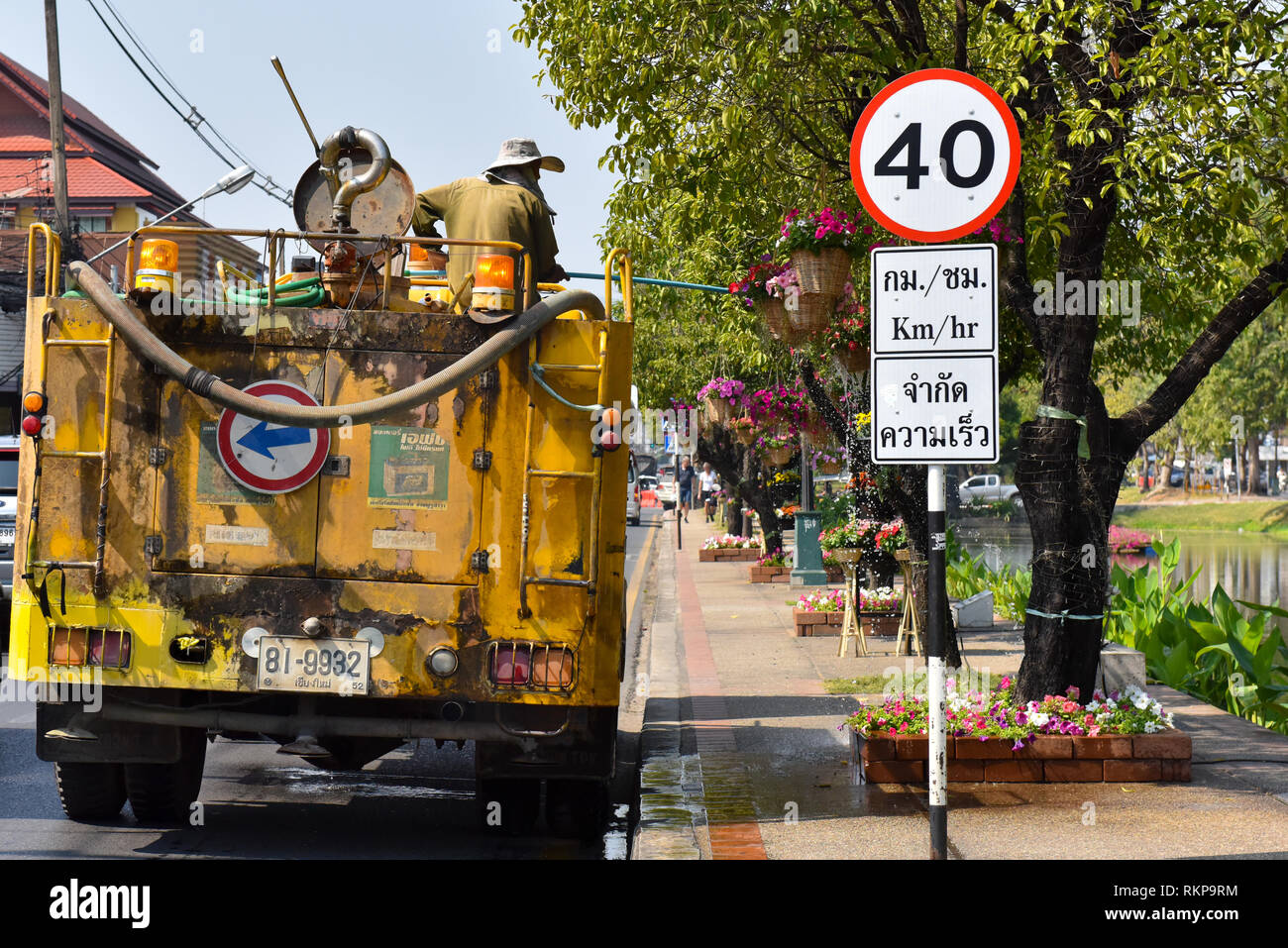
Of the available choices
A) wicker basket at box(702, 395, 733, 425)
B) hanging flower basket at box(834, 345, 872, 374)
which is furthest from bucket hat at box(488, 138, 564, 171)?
wicker basket at box(702, 395, 733, 425)

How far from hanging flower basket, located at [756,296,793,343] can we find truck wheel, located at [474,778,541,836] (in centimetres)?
543

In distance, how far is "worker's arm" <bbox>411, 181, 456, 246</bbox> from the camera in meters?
7.69

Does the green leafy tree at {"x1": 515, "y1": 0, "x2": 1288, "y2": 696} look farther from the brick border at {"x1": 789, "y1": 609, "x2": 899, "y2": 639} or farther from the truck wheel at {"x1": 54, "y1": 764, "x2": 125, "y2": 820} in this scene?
the brick border at {"x1": 789, "y1": 609, "x2": 899, "y2": 639}

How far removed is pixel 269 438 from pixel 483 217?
1761 millimetres

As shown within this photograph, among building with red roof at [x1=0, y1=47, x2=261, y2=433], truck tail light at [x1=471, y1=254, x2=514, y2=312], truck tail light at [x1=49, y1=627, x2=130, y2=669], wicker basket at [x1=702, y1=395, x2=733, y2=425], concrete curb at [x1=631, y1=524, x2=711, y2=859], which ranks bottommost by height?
concrete curb at [x1=631, y1=524, x2=711, y2=859]

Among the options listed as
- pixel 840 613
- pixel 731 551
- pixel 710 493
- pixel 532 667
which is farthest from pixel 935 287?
pixel 710 493

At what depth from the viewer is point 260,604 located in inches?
251

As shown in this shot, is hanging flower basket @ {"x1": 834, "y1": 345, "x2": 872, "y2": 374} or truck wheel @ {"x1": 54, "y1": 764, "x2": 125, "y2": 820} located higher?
hanging flower basket @ {"x1": 834, "y1": 345, "x2": 872, "y2": 374}

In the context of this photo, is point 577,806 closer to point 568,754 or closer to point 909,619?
point 568,754

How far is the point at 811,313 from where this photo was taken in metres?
11.0

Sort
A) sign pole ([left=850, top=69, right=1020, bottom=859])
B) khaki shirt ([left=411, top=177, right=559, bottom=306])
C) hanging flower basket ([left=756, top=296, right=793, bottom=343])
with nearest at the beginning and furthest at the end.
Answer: sign pole ([left=850, top=69, right=1020, bottom=859]) < khaki shirt ([left=411, top=177, right=559, bottom=306]) < hanging flower basket ([left=756, top=296, right=793, bottom=343])

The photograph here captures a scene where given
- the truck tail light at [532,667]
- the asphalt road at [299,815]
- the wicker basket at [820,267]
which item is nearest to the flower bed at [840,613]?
the wicker basket at [820,267]

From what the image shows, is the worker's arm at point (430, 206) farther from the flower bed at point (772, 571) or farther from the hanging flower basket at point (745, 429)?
the flower bed at point (772, 571)
